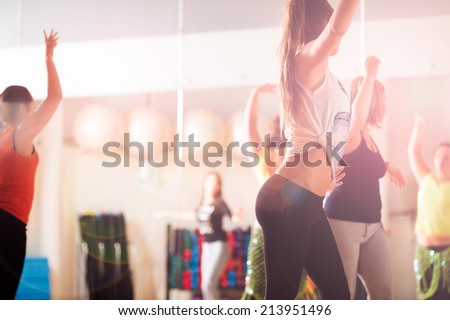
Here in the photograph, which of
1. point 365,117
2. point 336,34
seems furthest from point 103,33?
point 365,117

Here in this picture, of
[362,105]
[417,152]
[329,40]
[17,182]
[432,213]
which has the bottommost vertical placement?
[432,213]

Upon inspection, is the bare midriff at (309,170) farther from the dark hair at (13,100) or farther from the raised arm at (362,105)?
the dark hair at (13,100)

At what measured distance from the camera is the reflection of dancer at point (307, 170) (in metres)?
3.57

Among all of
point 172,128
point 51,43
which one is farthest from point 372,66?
point 51,43

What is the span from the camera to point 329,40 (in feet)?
11.8

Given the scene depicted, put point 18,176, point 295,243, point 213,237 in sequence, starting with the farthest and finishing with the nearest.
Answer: point 18,176
point 213,237
point 295,243

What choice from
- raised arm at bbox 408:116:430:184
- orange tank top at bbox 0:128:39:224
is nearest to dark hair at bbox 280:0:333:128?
raised arm at bbox 408:116:430:184

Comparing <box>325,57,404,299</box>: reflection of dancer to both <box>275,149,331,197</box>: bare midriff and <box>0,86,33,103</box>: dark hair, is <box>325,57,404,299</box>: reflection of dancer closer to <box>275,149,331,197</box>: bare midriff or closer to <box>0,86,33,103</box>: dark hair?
<box>275,149,331,197</box>: bare midriff

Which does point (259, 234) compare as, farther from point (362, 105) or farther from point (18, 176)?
point (18, 176)

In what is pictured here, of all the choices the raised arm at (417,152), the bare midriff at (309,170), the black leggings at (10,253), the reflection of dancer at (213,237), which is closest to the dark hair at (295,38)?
the bare midriff at (309,170)

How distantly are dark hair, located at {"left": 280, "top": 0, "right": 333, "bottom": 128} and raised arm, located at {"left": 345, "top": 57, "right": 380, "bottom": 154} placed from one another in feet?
1.07

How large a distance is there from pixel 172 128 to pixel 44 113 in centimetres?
79

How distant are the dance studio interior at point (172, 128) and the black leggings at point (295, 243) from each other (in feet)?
0.29
